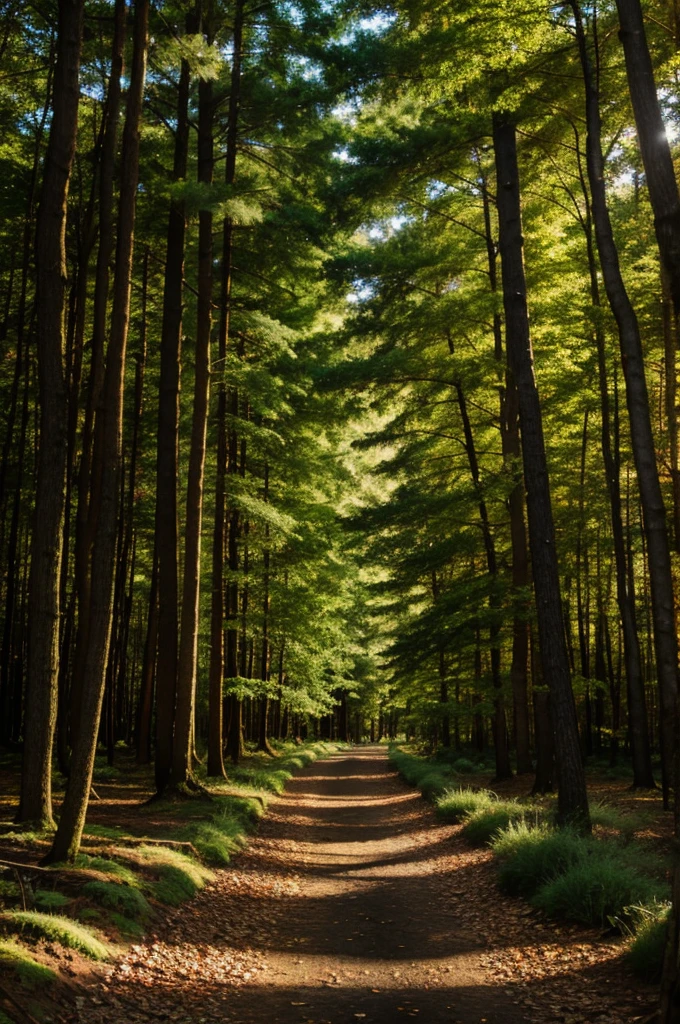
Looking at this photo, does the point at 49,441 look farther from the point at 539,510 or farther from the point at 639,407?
the point at 639,407

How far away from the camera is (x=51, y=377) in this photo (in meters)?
8.07

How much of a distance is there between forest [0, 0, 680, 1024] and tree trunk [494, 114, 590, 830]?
0.04 m

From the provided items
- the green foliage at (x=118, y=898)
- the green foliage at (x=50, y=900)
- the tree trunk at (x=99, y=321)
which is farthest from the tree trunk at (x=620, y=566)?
the green foliage at (x=50, y=900)

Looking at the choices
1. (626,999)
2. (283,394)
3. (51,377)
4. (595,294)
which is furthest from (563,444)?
(626,999)

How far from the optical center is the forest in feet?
26.1

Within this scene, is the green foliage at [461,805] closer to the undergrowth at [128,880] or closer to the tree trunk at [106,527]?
the undergrowth at [128,880]

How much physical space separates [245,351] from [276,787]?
1101 cm

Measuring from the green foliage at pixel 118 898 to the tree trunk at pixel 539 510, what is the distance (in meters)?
5.27

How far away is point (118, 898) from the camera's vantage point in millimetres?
6133

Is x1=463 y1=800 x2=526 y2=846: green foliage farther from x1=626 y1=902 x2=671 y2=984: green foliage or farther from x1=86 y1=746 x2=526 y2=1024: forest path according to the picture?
x1=626 y1=902 x2=671 y2=984: green foliage

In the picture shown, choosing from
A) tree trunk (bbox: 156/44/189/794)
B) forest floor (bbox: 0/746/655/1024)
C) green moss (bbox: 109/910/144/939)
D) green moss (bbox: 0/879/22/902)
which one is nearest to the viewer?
forest floor (bbox: 0/746/655/1024)

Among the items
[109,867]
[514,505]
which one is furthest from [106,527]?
[514,505]

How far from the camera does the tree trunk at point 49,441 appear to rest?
7.81 metres

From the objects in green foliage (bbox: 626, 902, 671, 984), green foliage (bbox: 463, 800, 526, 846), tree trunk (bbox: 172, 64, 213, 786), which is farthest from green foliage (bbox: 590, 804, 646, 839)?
tree trunk (bbox: 172, 64, 213, 786)
